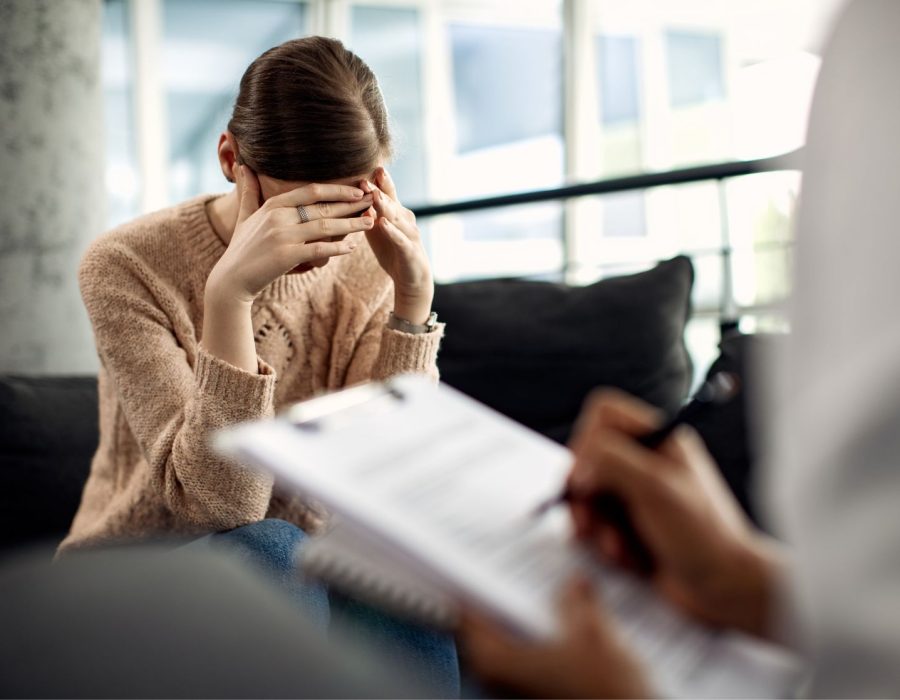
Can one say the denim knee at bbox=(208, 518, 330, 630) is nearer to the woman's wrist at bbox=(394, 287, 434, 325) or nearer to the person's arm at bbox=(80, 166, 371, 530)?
the person's arm at bbox=(80, 166, 371, 530)

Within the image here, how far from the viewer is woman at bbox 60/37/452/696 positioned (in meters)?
1.13

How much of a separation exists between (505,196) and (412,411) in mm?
1665

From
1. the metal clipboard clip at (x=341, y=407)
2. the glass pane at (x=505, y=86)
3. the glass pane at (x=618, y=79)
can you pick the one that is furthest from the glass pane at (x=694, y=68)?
the metal clipboard clip at (x=341, y=407)

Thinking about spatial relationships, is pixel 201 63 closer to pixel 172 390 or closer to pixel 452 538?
pixel 172 390

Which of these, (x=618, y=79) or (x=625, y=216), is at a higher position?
(x=618, y=79)

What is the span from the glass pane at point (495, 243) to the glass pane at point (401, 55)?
368 millimetres

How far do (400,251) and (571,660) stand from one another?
902 mm

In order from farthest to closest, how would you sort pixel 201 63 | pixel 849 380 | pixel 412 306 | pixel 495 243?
pixel 495 243
pixel 201 63
pixel 412 306
pixel 849 380

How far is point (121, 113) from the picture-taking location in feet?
16.6

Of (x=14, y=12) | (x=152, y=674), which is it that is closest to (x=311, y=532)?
(x=152, y=674)

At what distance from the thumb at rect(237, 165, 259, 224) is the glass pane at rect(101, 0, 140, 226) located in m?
4.11

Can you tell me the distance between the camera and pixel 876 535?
0.40 m

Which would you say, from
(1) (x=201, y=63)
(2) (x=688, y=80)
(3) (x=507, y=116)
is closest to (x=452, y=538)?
(1) (x=201, y=63)

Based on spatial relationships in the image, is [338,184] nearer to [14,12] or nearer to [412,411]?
[412,411]
